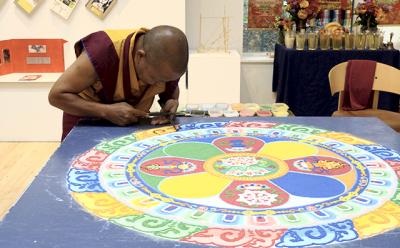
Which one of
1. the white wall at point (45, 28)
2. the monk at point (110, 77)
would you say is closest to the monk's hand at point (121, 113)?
the monk at point (110, 77)

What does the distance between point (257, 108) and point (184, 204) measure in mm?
1752

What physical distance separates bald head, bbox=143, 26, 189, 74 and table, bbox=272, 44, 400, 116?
2.59 metres

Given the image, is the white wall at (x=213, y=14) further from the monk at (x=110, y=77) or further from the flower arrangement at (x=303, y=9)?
the monk at (x=110, y=77)

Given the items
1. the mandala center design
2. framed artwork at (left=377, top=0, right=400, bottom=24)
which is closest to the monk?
the mandala center design

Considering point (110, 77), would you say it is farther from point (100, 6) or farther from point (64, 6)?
point (64, 6)

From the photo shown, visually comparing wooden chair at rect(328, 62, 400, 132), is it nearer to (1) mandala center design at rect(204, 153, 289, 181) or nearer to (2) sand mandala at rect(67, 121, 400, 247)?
(2) sand mandala at rect(67, 121, 400, 247)

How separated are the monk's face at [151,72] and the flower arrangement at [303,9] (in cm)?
284

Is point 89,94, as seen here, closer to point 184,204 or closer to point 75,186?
point 75,186

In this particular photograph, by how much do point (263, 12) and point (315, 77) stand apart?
114 cm

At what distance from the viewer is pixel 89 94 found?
191 centimetres

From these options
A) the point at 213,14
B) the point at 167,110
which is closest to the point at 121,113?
the point at 167,110

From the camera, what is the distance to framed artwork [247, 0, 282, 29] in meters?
4.85

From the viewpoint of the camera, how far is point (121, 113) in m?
1.80

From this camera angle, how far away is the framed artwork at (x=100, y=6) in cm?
407
